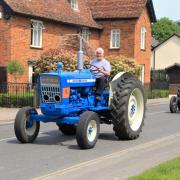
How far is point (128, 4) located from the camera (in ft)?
140

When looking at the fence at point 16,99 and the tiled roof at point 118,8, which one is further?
the tiled roof at point 118,8

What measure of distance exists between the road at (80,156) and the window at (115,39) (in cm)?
2815

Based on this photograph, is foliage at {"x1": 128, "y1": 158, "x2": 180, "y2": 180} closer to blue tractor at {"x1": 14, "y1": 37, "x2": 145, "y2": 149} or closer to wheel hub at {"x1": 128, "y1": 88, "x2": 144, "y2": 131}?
blue tractor at {"x1": 14, "y1": 37, "x2": 145, "y2": 149}

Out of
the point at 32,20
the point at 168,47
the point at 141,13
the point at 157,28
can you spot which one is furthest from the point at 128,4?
the point at 157,28

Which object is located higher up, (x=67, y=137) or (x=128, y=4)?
(x=128, y=4)

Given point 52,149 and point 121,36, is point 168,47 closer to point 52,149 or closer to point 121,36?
point 121,36

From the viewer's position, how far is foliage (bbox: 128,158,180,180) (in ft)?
26.2

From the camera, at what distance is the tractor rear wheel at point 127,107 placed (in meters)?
12.9

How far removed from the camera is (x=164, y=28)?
108500 mm

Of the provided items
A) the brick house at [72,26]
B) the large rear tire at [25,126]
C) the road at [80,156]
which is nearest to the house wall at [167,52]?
the brick house at [72,26]

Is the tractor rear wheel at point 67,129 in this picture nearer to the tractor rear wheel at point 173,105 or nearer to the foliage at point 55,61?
the tractor rear wheel at point 173,105

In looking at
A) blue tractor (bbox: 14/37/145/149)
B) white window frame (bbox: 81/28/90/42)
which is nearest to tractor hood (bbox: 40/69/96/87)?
blue tractor (bbox: 14/37/145/149)

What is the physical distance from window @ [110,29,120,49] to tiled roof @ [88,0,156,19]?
129cm

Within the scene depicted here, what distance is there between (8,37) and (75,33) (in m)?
7.57
